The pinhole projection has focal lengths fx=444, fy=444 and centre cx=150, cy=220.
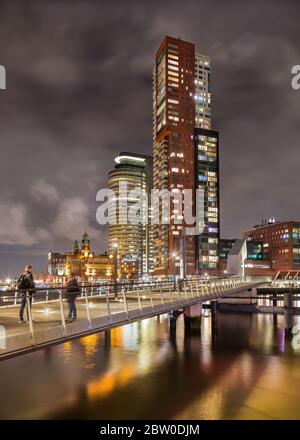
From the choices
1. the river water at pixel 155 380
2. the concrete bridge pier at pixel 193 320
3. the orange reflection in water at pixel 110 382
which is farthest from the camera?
the concrete bridge pier at pixel 193 320

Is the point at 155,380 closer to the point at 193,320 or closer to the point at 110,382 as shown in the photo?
the point at 110,382

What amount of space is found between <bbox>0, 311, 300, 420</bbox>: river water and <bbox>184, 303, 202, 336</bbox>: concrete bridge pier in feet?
11.8

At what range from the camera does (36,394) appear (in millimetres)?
21391

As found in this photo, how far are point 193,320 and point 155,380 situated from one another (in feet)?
65.8

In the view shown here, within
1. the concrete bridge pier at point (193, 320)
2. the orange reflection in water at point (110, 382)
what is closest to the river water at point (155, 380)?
the orange reflection in water at point (110, 382)

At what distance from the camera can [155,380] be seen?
81.9 ft

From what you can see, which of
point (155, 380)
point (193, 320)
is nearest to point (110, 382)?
point (155, 380)

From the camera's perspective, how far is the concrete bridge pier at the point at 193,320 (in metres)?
43.3

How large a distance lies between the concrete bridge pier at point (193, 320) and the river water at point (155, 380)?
3598 millimetres

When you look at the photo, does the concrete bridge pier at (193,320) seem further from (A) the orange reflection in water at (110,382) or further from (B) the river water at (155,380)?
(A) the orange reflection in water at (110,382)
